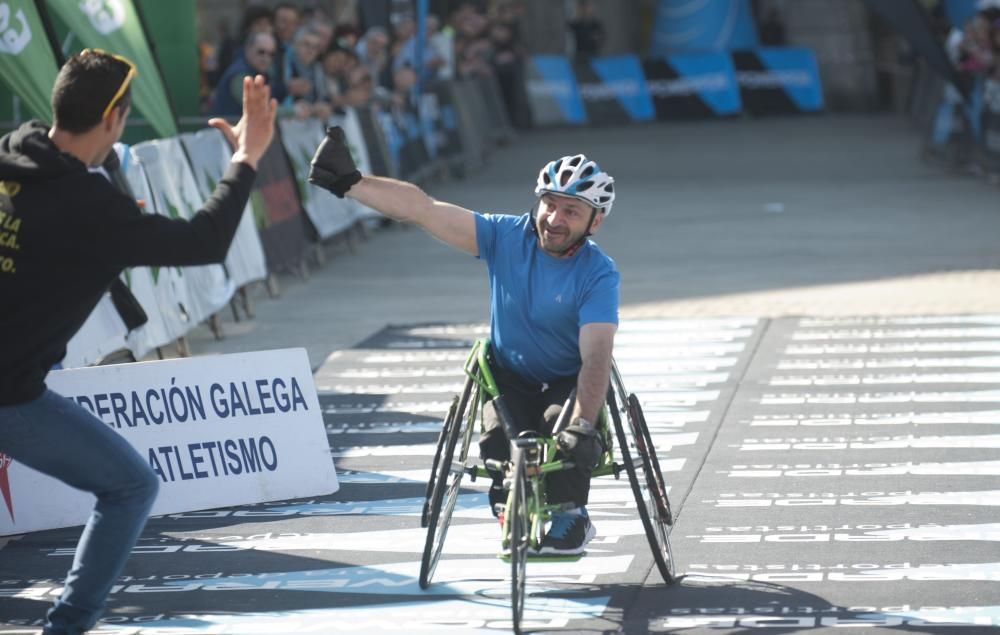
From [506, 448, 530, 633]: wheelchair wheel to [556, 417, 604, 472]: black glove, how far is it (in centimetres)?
25

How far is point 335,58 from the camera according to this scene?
18938 millimetres

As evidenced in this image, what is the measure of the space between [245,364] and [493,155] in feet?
70.5

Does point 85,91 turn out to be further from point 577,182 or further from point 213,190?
point 213,190

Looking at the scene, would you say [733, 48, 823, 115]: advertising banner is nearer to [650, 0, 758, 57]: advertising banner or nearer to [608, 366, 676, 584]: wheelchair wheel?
[650, 0, 758, 57]: advertising banner

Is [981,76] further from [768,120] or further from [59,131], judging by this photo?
[59,131]

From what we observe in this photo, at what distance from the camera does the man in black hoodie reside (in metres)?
5.49

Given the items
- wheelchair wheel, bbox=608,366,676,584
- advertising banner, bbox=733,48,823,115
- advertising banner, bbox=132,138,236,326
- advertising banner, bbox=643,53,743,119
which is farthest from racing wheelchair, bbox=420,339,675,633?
advertising banner, bbox=733,48,823,115

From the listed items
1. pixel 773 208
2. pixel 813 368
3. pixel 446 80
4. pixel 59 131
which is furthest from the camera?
pixel 446 80

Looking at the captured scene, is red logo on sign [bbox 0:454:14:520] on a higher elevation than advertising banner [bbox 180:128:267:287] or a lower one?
higher

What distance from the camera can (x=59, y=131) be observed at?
5.62m

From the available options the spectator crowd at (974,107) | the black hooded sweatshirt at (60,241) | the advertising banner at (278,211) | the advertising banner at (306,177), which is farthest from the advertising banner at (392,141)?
the black hooded sweatshirt at (60,241)

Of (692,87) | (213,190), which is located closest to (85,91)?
(213,190)

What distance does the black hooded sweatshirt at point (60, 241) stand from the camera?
18.0 feet

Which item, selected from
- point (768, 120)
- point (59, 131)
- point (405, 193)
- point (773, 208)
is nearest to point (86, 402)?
point (405, 193)
